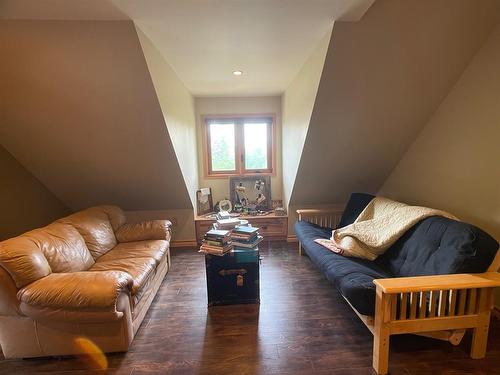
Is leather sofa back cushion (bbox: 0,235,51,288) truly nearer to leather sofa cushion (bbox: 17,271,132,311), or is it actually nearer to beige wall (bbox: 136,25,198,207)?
leather sofa cushion (bbox: 17,271,132,311)

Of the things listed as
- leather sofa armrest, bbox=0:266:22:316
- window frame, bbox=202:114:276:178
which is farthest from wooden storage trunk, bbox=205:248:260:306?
window frame, bbox=202:114:276:178

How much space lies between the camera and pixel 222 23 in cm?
169

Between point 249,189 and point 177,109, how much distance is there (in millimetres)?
1659

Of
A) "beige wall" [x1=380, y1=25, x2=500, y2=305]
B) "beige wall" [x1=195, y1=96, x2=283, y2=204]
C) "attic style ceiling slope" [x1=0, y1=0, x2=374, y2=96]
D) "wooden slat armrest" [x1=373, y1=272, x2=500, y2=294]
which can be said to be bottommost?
"wooden slat armrest" [x1=373, y1=272, x2=500, y2=294]

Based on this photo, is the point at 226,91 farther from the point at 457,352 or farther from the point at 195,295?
the point at 457,352

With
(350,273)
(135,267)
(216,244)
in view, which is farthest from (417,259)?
(135,267)

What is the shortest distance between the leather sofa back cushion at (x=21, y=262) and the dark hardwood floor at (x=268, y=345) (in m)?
0.58

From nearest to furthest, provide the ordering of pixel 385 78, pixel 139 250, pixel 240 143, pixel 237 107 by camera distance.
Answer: pixel 385 78
pixel 139 250
pixel 237 107
pixel 240 143

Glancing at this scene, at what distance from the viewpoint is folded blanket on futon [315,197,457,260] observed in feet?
6.81

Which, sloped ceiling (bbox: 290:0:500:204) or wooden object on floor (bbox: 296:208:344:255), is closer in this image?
sloped ceiling (bbox: 290:0:500:204)

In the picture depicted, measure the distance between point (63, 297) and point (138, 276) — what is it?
48cm

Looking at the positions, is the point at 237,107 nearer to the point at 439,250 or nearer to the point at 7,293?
the point at 439,250

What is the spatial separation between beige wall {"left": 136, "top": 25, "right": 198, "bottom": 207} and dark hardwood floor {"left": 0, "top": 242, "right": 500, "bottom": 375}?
1525 mm

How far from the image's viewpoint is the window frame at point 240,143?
3748mm
